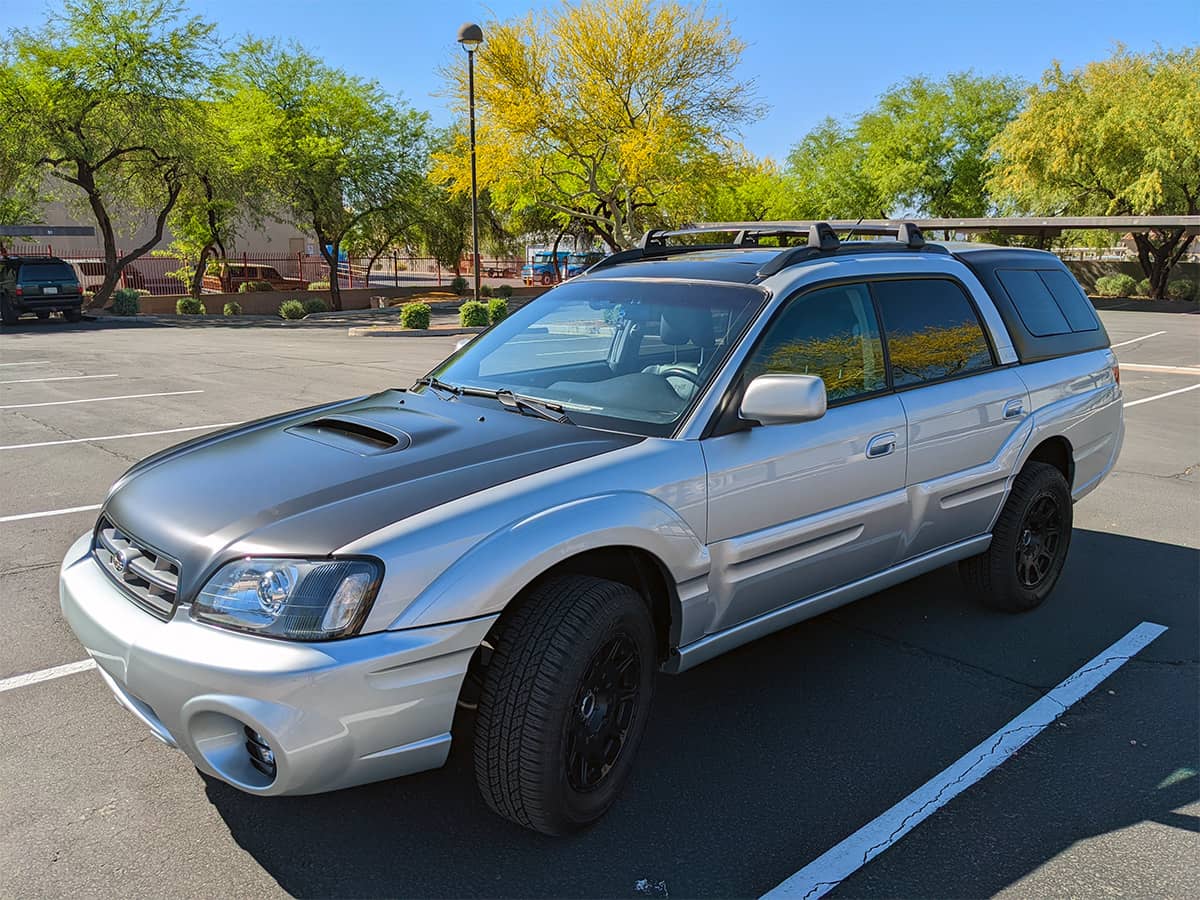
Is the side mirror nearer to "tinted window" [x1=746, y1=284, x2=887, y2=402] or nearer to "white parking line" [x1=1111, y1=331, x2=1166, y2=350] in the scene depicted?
"tinted window" [x1=746, y1=284, x2=887, y2=402]

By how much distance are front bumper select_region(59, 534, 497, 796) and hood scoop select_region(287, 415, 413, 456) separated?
2.68 feet

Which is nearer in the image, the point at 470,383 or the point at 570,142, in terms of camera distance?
the point at 470,383

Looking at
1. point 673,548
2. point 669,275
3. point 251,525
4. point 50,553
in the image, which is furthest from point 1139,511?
point 50,553

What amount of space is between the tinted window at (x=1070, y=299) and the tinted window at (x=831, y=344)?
5.64ft

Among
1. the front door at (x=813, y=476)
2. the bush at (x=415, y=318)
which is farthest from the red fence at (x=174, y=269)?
the front door at (x=813, y=476)

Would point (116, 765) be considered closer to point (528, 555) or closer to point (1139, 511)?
point (528, 555)

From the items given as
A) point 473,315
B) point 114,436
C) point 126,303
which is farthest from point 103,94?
point 114,436

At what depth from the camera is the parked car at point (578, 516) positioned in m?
2.46

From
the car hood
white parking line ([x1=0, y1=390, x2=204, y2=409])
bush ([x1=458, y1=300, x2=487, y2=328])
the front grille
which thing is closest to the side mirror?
the car hood

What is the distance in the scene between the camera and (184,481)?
3.02 m

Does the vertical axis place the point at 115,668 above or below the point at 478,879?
above

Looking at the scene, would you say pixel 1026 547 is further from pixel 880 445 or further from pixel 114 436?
pixel 114 436

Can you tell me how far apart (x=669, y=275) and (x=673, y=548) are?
1.44 meters

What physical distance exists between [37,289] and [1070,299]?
973 inches
